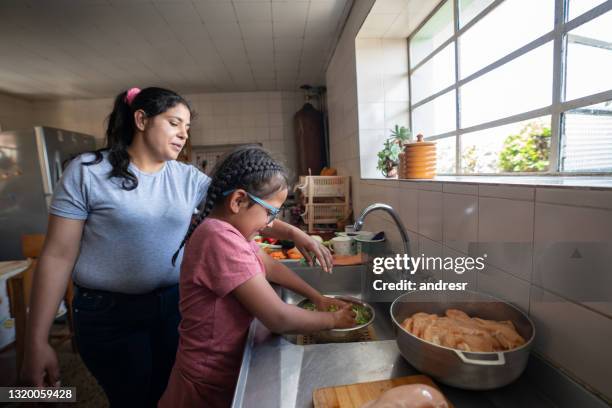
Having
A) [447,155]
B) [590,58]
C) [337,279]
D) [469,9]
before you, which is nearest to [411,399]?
[337,279]

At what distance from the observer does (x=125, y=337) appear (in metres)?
0.90

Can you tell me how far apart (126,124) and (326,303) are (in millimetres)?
819

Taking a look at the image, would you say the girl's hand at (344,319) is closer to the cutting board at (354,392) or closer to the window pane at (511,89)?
the cutting board at (354,392)

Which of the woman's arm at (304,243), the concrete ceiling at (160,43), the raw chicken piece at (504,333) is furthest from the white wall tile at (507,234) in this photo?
the concrete ceiling at (160,43)

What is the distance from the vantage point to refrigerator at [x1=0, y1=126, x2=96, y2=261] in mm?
2777

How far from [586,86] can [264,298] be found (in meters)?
1.04

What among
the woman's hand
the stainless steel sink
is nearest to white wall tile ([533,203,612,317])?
the stainless steel sink

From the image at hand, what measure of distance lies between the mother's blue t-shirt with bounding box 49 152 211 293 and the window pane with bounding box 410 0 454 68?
63.2 inches

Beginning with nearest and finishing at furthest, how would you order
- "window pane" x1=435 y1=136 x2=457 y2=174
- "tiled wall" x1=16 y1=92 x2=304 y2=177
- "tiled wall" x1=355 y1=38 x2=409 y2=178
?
1. "window pane" x1=435 y1=136 x2=457 y2=174
2. "tiled wall" x1=355 y1=38 x2=409 y2=178
3. "tiled wall" x1=16 y1=92 x2=304 y2=177

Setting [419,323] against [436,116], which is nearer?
[419,323]

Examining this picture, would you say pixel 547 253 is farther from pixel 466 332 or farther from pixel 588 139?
pixel 588 139

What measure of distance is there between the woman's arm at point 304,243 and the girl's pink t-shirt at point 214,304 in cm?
29

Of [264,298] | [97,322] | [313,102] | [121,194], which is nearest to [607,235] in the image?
[264,298]

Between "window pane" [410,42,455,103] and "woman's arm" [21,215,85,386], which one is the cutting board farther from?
"window pane" [410,42,455,103]
